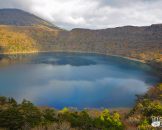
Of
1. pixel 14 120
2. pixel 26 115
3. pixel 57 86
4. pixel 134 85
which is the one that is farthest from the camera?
pixel 134 85

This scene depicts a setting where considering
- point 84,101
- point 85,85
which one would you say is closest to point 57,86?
point 85,85

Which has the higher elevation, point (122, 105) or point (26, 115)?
point (26, 115)

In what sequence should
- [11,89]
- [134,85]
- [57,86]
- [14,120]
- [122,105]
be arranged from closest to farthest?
1. [14,120]
2. [122,105]
3. [11,89]
4. [57,86]
5. [134,85]

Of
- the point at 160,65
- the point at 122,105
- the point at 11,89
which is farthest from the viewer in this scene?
the point at 160,65

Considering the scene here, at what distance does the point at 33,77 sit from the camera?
11369cm

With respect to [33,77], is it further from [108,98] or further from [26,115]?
[26,115]

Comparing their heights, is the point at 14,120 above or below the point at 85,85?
above

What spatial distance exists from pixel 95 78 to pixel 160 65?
48193 millimetres

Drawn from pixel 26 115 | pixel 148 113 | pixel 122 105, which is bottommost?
pixel 122 105

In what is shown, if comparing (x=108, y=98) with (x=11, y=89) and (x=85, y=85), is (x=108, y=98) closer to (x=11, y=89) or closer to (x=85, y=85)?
(x=85, y=85)

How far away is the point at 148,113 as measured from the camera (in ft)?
131

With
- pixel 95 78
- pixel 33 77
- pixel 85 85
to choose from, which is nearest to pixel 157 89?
pixel 85 85

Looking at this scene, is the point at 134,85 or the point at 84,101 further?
the point at 134,85

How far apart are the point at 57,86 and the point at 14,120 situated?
69148 millimetres
